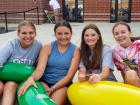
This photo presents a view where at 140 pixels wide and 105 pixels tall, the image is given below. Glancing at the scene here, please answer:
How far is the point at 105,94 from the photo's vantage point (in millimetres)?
3355

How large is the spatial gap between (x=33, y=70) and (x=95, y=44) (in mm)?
811

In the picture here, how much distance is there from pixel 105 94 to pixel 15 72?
1258 millimetres

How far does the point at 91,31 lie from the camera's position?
387cm

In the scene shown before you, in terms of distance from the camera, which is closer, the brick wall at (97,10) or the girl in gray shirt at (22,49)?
the girl in gray shirt at (22,49)

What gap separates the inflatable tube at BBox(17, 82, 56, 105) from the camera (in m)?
3.27

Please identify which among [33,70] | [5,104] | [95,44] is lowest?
[5,104]

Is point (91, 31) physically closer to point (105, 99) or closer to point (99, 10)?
point (105, 99)

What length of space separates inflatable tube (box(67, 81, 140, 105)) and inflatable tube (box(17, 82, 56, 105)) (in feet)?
1.09

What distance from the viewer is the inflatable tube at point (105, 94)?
3.26 m

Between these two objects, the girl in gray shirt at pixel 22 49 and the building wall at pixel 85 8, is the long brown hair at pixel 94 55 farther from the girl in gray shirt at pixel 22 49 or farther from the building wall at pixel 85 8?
the building wall at pixel 85 8

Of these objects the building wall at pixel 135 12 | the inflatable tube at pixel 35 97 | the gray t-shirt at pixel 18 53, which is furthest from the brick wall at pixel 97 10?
the inflatable tube at pixel 35 97

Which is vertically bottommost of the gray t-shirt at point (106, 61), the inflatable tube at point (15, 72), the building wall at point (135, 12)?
the inflatable tube at point (15, 72)

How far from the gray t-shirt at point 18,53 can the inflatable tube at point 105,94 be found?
81cm

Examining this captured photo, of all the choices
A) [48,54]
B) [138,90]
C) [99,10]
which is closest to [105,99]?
[138,90]
